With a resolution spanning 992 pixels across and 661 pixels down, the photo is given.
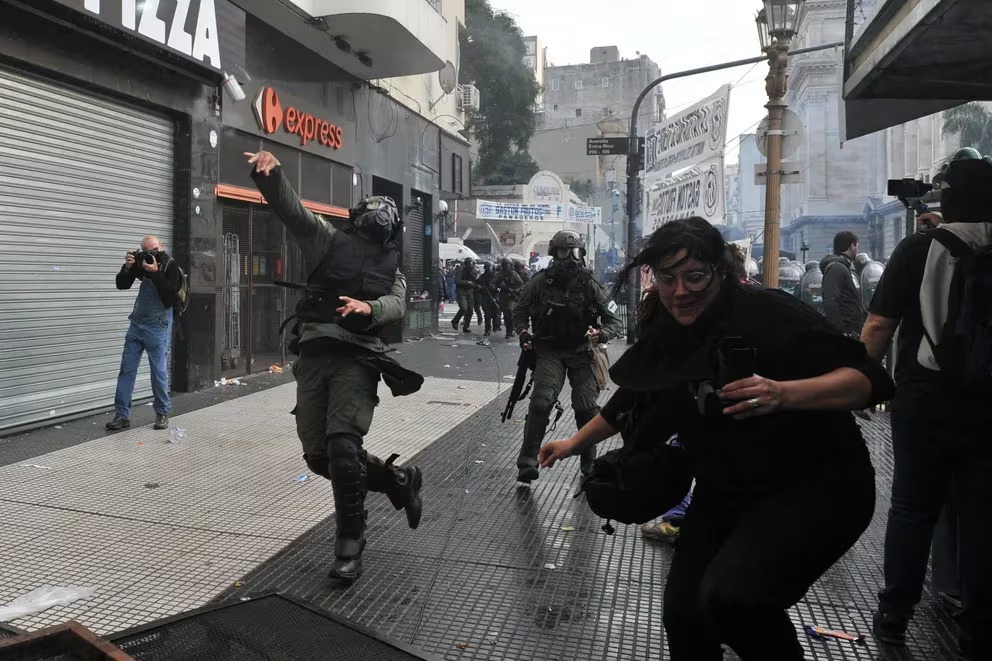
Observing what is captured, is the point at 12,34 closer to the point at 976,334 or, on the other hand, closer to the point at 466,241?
the point at 976,334

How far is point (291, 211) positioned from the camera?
13.4ft

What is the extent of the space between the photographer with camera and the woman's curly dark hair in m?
1.11

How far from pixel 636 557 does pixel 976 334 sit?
221 cm

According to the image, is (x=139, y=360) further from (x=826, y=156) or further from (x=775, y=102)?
(x=826, y=156)

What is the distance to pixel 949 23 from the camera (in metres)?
3.44

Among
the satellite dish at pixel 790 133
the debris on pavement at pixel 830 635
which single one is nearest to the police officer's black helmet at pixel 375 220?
the debris on pavement at pixel 830 635

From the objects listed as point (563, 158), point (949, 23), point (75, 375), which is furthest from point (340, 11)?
point (563, 158)

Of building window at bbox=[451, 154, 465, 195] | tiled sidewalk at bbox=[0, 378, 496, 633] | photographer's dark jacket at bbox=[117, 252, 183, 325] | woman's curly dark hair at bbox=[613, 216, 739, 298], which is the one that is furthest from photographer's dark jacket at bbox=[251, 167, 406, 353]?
building window at bbox=[451, 154, 465, 195]

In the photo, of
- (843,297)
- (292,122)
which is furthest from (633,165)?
(843,297)

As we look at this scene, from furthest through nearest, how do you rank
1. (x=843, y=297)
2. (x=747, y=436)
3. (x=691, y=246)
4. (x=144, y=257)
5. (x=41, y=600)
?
(x=843, y=297), (x=144, y=257), (x=41, y=600), (x=691, y=246), (x=747, y=436)

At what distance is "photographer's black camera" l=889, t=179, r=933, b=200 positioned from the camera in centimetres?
462

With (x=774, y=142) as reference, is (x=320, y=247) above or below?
below

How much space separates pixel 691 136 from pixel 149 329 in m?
6.17

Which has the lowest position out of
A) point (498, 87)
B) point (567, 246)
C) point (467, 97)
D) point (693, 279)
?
point (693, 279)
